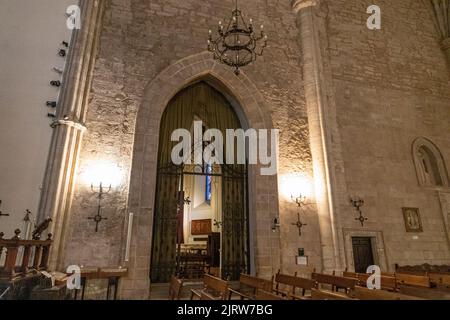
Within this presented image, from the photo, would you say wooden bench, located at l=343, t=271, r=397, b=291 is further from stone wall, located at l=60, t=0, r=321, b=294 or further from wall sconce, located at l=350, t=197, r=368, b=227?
wall sconce, located at l=350, t=197, r=368, b=227

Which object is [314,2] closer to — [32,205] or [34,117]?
[34,117]

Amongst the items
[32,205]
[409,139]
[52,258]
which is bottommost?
[52,258]

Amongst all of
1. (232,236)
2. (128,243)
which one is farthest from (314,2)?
(128,243)

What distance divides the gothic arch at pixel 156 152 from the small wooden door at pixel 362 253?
7.50ft

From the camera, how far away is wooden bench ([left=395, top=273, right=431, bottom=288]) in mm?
4703

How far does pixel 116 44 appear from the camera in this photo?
7262 mm

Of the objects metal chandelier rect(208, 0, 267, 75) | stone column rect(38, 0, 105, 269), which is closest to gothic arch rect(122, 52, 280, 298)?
metal chandelier rect(208, 0, 267, 75)

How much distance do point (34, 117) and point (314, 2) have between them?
840 cm

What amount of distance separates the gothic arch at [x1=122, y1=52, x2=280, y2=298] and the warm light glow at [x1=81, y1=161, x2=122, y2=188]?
1.09 feet

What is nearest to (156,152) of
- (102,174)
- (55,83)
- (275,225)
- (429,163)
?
(102,174)

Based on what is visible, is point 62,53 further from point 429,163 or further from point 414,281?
point 429,163

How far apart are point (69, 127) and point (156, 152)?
72.6 inches

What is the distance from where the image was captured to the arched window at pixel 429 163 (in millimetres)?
8880
